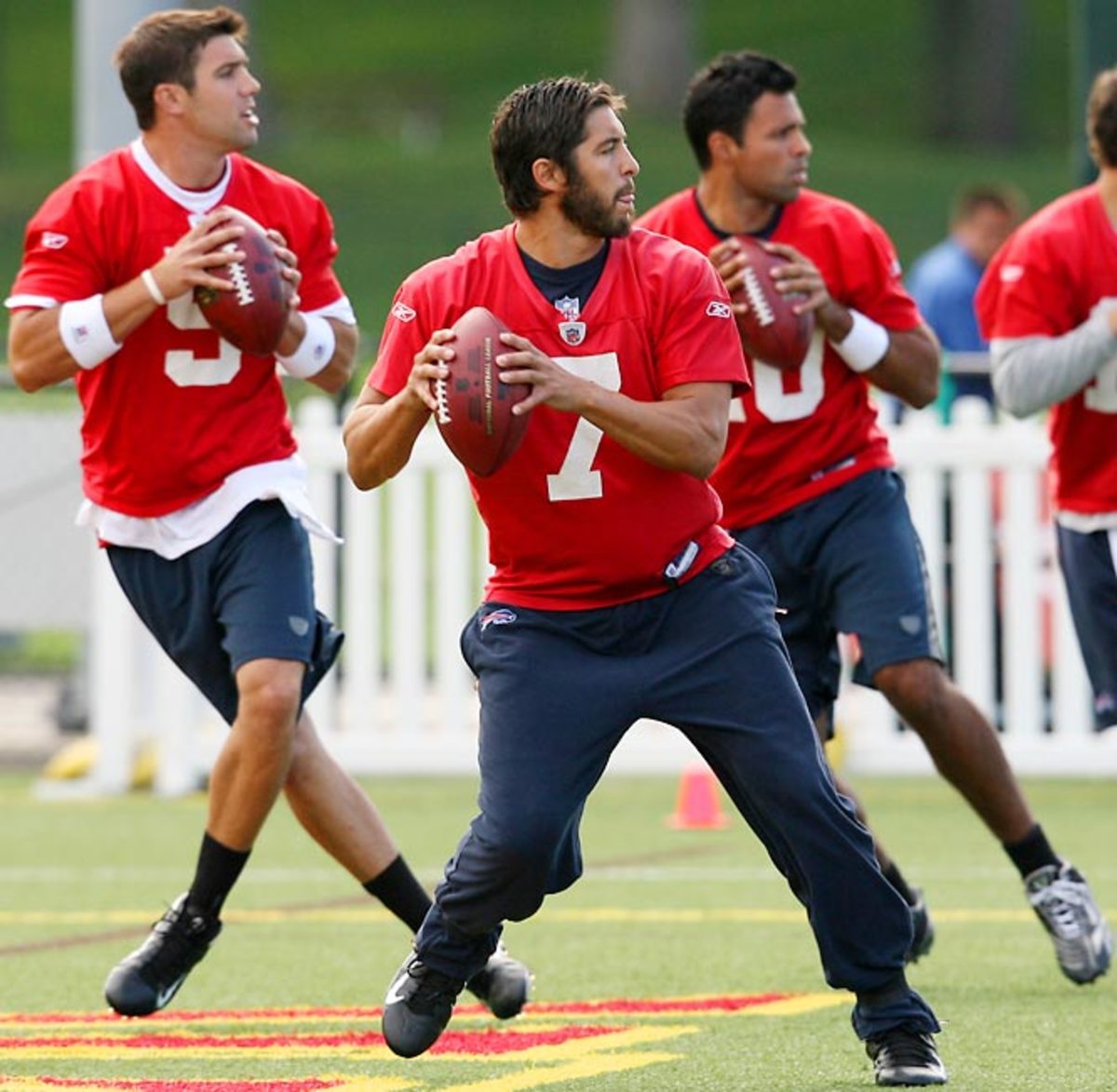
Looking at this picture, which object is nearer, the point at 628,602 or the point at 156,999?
the point at 628,602

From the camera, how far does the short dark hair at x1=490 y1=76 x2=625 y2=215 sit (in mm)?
5199

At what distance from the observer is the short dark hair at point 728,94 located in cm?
693

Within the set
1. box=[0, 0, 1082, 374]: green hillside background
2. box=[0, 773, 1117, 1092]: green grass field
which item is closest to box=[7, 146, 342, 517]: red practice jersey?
box=[0, 773, 1117, 1092]: green grass field

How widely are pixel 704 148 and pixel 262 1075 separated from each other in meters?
2.62

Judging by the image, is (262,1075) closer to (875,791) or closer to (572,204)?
(572,204)

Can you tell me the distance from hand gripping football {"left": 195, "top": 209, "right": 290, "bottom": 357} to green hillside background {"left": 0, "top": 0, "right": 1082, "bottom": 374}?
22.0 metres

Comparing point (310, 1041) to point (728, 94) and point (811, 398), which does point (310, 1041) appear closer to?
point (811, 398)

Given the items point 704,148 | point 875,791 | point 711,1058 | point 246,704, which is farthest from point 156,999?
point 875,791

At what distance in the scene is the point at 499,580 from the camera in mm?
5387

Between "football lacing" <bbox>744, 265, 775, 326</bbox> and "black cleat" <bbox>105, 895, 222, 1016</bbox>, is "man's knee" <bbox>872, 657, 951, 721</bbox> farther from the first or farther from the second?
"black cleat" <bbox>105, 895, 222, 1016</bbox>

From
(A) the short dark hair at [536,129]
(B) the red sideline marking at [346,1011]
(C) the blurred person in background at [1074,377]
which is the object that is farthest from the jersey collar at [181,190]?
(C) the blurred person in background at [1074,377]

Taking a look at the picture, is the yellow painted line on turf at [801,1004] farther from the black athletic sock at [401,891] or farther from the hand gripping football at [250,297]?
the hand gripping football at [250,297]

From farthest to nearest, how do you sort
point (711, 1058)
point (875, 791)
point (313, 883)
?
point (875, 791) < point (313, 883) < point (711, 1058)

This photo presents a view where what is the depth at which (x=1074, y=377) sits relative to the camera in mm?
6734
